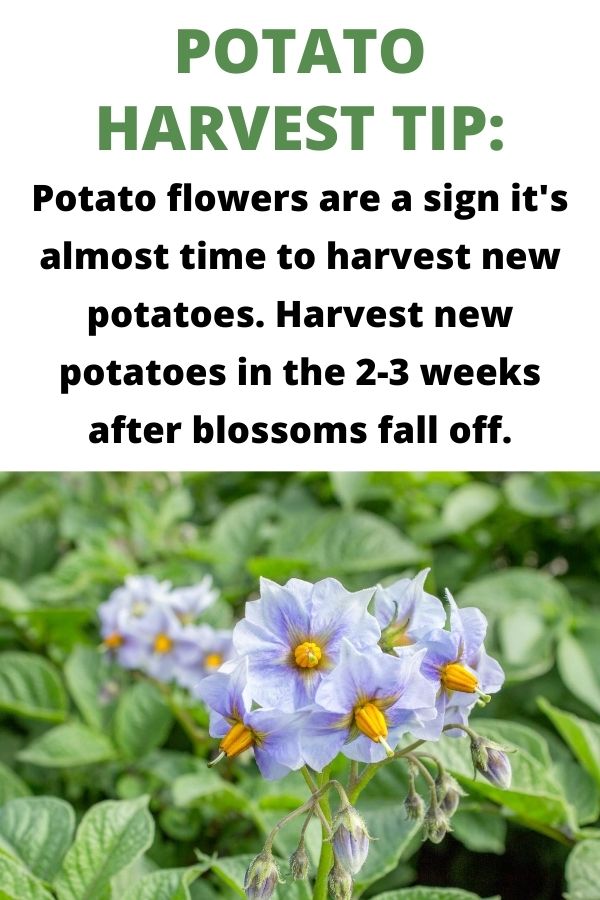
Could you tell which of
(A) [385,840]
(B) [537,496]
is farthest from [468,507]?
(A) [385,840]

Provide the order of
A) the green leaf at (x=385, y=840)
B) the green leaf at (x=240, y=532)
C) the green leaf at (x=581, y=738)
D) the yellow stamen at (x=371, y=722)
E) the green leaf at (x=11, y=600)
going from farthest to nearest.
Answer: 1. the green leaf at (x=240, y=532)
2. the green leaf at (x=11, y=600)
3. the green leaf at (x=581, y=738)
4. the green leaf at (x=385, y=840)
5. the yellow stamen at (x=371, y=722)

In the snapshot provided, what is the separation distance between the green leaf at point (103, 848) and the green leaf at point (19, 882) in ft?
0.12

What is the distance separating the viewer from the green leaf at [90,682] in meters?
1.67

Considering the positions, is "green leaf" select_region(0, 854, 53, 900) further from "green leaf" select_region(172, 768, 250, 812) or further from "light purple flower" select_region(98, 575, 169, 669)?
"light purple flower" select_region(98, 575, 169, 669)

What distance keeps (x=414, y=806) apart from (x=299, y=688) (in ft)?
0.48

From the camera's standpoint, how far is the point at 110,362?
2115 millimetres

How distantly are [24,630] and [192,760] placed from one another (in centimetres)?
53

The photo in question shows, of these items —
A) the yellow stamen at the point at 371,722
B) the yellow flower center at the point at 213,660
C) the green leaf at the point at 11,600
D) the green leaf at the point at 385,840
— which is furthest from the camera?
the green leaf at the point at 11,600

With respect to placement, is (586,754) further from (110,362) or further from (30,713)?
(110,362)

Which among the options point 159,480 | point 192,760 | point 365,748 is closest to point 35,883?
point 365,748

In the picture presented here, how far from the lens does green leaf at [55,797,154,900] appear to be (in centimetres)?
98

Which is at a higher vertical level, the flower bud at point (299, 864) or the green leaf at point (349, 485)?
the green leaf at point (349, 485)

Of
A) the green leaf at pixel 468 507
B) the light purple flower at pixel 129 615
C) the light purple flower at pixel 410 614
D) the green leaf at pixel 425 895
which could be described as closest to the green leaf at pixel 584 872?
the green leaf at pixel 425 895

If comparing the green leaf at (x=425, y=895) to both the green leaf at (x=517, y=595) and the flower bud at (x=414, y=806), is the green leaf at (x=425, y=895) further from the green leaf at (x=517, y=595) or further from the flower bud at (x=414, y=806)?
the green leaf at (x=517, y=595)
